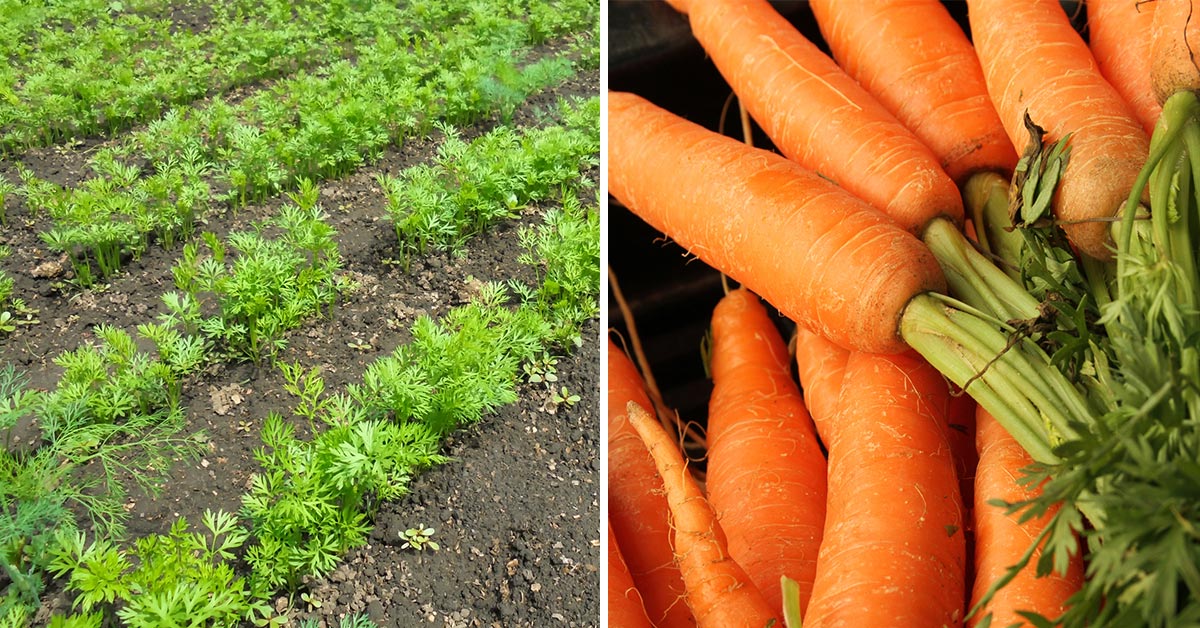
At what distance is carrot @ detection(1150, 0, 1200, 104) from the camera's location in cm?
103

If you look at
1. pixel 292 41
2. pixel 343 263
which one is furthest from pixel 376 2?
pixel 343 263

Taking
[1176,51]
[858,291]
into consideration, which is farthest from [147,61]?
[1176,51]

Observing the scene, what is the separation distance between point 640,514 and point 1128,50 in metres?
0.93

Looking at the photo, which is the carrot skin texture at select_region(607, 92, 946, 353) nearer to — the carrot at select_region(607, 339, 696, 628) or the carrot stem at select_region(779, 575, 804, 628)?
the carrot at select_region(607, 339, 696, 628)

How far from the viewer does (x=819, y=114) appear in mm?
1506

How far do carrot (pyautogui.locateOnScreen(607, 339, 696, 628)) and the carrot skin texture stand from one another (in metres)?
0.26

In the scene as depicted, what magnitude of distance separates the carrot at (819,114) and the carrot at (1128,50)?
0.26 metres

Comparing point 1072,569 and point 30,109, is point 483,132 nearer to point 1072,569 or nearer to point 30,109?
point 30,109

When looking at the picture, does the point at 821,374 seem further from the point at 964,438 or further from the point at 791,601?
the point at 791,601

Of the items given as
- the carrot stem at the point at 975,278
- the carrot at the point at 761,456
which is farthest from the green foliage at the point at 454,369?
the carrot stem at the point at 975,278

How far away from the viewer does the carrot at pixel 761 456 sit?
4.15 feet

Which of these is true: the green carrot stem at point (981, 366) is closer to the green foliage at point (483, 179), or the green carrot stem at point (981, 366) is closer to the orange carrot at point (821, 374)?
the orange carrot at point (821, 374)

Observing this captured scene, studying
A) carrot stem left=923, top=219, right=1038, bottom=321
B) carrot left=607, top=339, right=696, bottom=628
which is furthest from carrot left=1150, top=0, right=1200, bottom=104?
carrot left=607, top=339, right=696, bottom=628

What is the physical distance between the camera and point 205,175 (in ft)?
7.29
